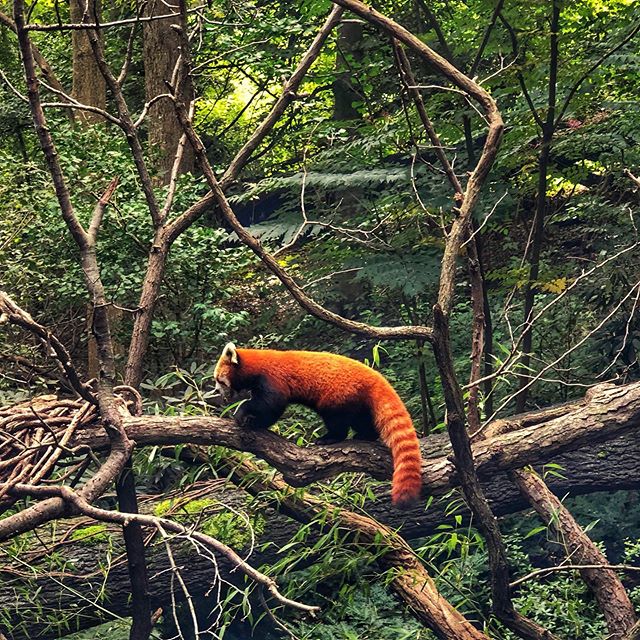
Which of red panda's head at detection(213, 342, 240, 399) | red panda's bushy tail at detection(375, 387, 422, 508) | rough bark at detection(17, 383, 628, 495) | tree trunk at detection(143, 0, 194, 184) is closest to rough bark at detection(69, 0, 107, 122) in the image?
tree trunk at detection(143, 0, 194, 184)

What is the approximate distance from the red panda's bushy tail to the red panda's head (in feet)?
2.10

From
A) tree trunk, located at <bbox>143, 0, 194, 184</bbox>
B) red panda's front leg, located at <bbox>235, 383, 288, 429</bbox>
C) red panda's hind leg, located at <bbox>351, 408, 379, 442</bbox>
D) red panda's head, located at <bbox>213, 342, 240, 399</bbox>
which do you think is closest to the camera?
red panda's front leg, located at <bbox>235, 383, 288, 429</bbox>

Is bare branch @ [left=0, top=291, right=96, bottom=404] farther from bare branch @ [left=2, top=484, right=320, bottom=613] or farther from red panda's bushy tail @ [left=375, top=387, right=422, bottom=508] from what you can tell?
red panda's bushy tail @ [left=375, top=387, right=422, bottom=508]

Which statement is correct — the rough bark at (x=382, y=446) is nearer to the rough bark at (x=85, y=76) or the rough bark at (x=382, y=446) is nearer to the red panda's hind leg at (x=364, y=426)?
the red panda's hind leg at (x=364, y=426)

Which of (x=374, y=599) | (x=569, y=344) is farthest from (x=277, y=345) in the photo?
(x=374, y=599)

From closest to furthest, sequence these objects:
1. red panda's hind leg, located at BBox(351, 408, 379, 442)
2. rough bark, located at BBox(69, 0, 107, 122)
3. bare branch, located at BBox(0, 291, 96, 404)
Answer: bare branch, located at BBox(0, 291, 96, 404) < red panda's hind leg, located at BBox(351, 408, 379, 442) < rough bark, located at BBox(69, 0, 107, 122)

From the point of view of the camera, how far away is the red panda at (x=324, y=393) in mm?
3141

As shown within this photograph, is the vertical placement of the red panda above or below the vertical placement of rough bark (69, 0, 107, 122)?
below

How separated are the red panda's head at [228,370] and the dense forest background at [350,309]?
17 centimetres

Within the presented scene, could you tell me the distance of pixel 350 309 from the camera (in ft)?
22.5

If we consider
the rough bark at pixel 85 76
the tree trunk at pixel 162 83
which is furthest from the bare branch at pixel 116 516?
the rough bark at pixel 85 76

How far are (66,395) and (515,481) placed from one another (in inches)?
111

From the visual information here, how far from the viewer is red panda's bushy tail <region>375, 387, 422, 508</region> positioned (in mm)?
3020

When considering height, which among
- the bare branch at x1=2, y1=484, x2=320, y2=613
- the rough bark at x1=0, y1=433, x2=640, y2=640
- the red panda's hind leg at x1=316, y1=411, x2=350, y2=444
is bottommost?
the rough bark at x1=0, y1=433, x2=640, y2=640
